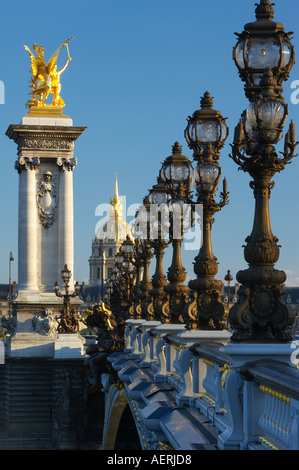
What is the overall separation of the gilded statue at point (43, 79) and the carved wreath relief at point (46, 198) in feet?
15.8

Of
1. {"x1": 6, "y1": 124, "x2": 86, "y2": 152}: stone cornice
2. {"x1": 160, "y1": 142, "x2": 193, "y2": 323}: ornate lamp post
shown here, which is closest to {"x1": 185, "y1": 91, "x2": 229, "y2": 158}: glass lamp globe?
{"x1": 160, "y1": 142, "x2": 193, "y2": 323}: ornate lamp post

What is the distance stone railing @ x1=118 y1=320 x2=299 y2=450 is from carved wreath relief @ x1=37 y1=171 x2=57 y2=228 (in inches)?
2219

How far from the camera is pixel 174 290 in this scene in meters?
22.5

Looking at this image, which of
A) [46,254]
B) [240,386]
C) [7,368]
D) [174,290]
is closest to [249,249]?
[240,386]

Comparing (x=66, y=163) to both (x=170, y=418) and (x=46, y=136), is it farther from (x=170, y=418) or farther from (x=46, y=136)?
(x=170, y=418)

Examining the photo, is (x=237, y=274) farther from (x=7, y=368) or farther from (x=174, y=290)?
(x=7, y=368)

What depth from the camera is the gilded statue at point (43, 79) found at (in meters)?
75.4

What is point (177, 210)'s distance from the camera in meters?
22.6

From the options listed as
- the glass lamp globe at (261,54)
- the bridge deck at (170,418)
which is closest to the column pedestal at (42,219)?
the bridge deck at (170,418)

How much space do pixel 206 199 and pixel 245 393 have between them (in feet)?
20.8

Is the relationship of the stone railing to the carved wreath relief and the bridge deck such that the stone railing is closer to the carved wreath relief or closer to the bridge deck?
the bridge deck

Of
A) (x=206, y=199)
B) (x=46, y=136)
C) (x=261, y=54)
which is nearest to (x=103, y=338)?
(x=206, y=199)

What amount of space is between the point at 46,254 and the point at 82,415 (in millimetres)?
13756

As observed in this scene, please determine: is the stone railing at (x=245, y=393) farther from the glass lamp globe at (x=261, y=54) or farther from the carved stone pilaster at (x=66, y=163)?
the carved stone pilaster at (x=66, y=163)
